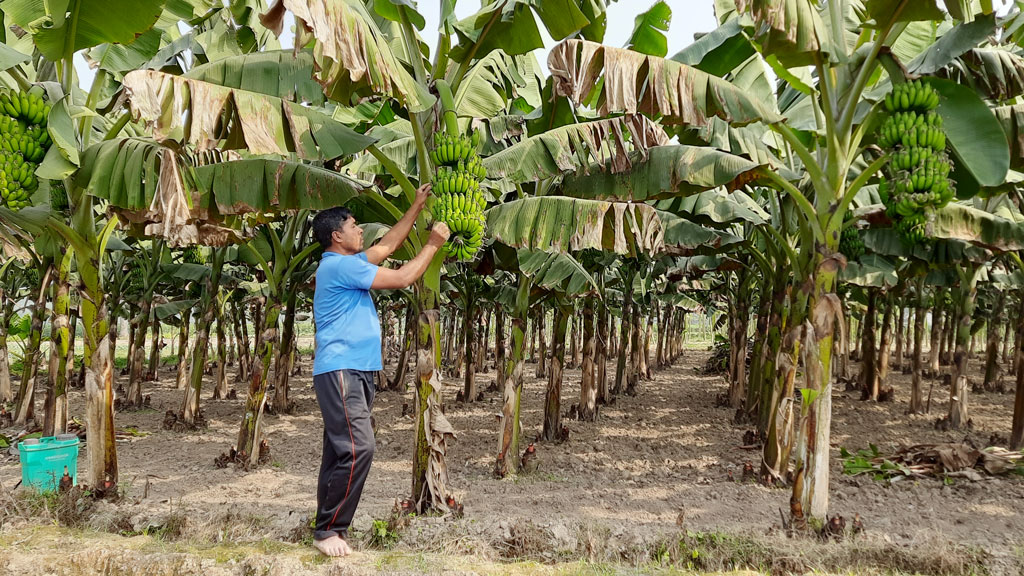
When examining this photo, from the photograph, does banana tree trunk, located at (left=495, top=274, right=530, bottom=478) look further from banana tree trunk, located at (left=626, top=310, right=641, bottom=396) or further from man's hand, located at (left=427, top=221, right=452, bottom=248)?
banana tree trunk, located at (left=626, top=310, right=641, bottom=396)

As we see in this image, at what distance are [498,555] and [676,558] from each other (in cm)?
118

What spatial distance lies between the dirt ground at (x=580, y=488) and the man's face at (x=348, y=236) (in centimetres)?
200

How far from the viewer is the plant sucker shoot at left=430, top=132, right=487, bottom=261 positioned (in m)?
4.21

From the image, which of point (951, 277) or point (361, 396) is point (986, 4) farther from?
point (951, 277)

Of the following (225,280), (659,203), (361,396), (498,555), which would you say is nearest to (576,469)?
(659,203)

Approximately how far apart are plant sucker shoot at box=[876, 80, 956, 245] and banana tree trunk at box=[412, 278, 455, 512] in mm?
3420

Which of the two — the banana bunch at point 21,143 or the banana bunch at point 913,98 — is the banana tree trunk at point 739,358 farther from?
the banana bunch at point 21,143

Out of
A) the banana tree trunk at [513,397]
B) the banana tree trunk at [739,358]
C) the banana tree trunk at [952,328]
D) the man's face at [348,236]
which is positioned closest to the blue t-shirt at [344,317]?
the man's face at [348,236]

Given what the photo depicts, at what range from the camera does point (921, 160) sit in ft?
12.7

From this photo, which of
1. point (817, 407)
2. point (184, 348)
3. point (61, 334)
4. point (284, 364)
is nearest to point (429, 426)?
point (817, 407)

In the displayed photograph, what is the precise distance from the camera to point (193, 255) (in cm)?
1265

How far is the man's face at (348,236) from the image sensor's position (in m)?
4.10

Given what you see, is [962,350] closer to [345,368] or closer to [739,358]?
[739,358]

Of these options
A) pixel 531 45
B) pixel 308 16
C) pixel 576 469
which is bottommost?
pixel 576 469
